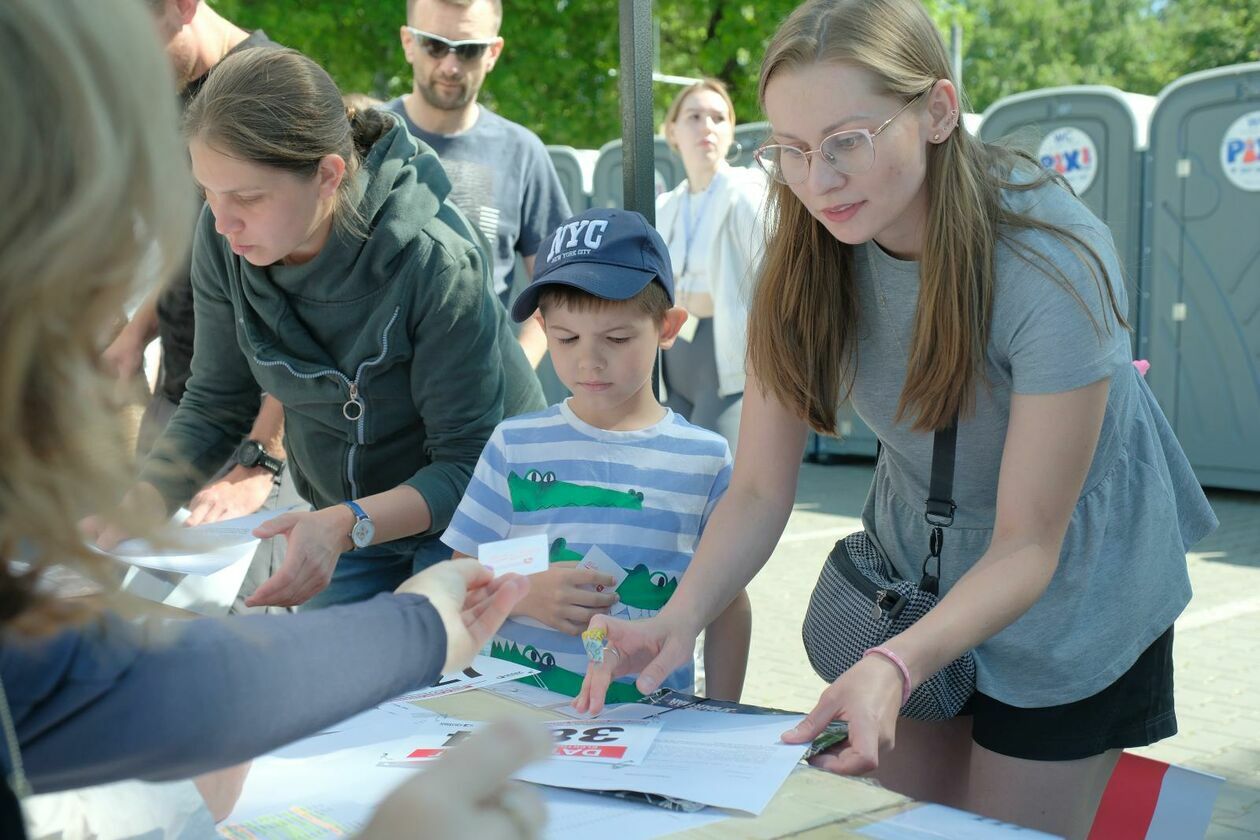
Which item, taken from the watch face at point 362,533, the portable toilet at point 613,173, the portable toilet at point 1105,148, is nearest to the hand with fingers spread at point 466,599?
the watch face at point 362,533

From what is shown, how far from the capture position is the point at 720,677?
7.59ft

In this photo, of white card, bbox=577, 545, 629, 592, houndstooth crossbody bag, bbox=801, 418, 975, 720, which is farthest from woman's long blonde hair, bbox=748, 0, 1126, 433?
white card, bbox=577, 545, 629, 592

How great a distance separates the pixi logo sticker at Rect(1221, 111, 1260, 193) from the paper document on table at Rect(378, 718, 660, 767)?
6992mm

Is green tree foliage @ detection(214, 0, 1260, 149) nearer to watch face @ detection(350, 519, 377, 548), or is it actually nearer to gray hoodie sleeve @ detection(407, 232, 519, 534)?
gray hoodie sleeve @ detection(407, 232, 519, 534)

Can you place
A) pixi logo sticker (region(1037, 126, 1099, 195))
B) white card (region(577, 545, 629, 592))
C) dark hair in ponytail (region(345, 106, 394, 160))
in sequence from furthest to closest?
pixi logo sticker (region(1037, 126, 1099, 195))
dark hair in ponytail (region(345, 106, 394, 160))
white card (region(577, 545, 629, 592))

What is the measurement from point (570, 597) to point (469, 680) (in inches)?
9.9

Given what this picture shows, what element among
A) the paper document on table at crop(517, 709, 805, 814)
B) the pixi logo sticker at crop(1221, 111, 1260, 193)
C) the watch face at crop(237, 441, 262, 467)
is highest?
the pixi logo sticker at crop(1221, 111, 1260, 193)

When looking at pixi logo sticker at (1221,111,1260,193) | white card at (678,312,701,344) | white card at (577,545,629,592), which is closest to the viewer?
white card at (577,545,629,592)

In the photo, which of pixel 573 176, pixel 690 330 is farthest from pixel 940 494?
pixel 573 176

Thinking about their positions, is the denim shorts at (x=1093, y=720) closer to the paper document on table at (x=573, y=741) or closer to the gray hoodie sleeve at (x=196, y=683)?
the paper document on table at (x=573, y=741)

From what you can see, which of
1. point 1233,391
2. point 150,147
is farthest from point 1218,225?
point 150,147

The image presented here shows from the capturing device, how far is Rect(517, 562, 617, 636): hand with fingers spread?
214 centimetres

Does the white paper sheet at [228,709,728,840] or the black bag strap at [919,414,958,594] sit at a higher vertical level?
the black bag strap at [919,414,958,594]

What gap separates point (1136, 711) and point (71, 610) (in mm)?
1537
